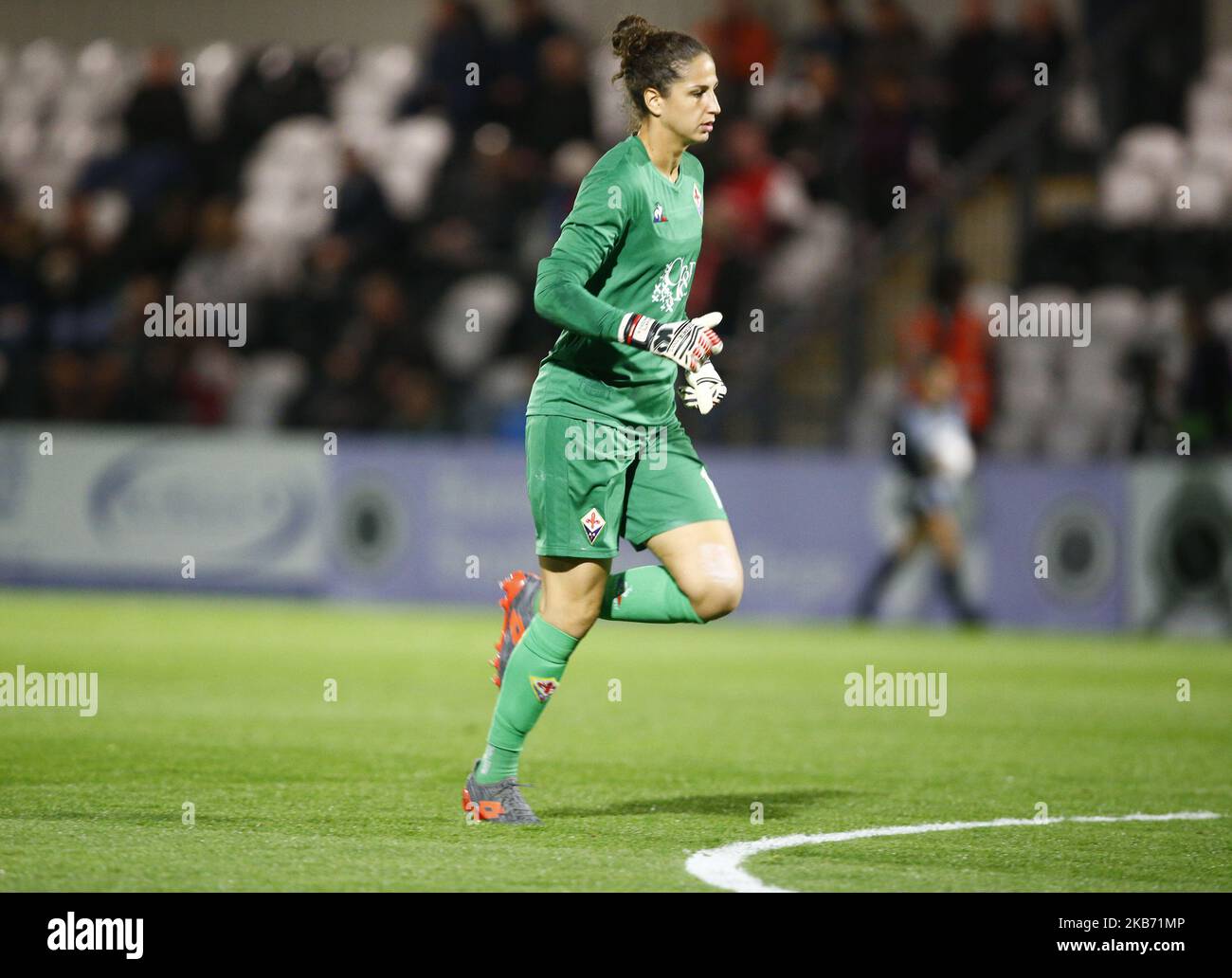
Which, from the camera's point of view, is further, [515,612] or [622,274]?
[515,612]

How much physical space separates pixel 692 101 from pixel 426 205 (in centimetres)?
1309

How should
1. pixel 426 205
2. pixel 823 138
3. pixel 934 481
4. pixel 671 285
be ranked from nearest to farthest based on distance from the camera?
pixel 671 285
pixel 934 481
pixel 823 138
pixel 426 205

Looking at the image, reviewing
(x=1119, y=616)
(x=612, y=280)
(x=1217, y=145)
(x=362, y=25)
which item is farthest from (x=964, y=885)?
(x=362, y=25)

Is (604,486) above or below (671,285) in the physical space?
below

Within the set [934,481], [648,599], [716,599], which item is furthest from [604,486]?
[934,481]

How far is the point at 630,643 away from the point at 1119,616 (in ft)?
13.0

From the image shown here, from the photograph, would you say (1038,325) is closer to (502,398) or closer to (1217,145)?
(1217,145)

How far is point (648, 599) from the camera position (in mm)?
6293

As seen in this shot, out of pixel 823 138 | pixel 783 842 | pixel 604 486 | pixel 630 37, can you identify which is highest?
pixel 823 138

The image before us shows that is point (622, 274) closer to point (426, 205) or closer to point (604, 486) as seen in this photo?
point (604, 486)

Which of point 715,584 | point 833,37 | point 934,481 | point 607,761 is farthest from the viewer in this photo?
point 833,37

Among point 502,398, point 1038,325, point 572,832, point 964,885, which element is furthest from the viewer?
point 502,398

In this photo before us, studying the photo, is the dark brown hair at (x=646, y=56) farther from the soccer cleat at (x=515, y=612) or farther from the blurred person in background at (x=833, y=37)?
the blurred person in background at (x=833, y=37)

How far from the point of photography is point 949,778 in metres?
7.72
